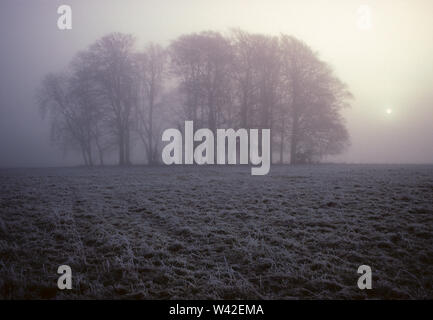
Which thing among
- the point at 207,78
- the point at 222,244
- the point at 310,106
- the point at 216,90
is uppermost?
the point at 207,78

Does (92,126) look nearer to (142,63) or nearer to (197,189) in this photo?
(142,63)

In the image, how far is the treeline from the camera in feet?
83.2

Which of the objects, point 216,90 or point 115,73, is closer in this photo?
point 216,90

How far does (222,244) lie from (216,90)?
21336 millimetres

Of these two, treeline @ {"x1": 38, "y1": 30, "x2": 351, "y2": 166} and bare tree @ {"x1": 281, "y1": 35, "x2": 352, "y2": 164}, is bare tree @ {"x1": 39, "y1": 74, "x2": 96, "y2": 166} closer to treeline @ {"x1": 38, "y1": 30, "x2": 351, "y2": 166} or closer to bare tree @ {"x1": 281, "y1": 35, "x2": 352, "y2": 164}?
treeline @ {"x1": 38, "y1": 30, "x2": 351, "y2": 166}

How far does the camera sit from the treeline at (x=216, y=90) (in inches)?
998

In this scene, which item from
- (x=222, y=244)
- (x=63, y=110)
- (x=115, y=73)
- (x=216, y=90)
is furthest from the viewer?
(x=63, y=110)

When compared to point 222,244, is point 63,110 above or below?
above

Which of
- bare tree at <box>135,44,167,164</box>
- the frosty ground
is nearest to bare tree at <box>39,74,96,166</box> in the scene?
bare tree at <box>135,44,167,164</box>

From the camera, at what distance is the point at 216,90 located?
25.2 metres

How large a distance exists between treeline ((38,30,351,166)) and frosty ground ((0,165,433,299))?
649 inches

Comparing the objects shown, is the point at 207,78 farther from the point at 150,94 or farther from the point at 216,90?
the point at 150,94

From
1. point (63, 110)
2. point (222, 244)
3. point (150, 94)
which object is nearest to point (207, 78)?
point (150, 94)

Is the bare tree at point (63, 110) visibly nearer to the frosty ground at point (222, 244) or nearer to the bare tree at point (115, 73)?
the bare tree at point (115, 73)
